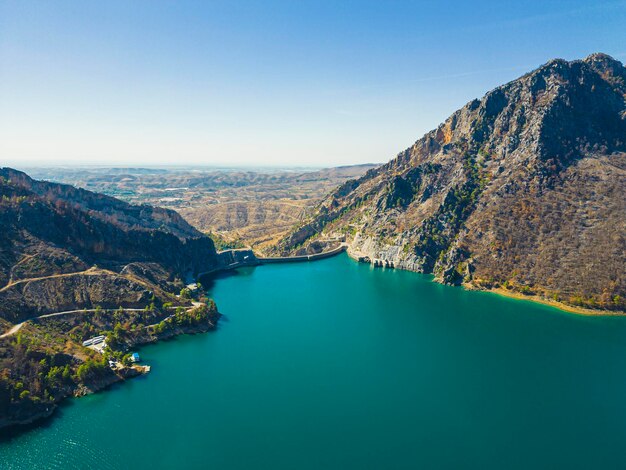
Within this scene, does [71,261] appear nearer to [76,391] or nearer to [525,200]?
[76,391]

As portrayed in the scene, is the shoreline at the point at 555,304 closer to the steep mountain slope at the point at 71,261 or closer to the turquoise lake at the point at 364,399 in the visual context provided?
the turquoise lake at the point at 364,399

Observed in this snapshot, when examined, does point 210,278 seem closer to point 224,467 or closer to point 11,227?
point 11,227

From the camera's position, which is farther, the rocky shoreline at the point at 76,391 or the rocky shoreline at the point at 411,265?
the rocky shoreline at the point at 411,265

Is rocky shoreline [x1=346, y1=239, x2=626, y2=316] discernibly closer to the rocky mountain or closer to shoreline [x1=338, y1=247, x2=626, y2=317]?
shoreline [x1=338, y1=247, x2=626, y2=317]

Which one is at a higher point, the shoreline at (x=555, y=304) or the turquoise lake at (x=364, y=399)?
the shoreline at (x=555, y=304)

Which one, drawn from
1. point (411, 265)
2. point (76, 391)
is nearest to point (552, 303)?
point (411, 265)

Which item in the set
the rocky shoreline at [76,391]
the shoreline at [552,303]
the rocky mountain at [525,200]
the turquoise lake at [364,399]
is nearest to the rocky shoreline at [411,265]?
the shoreline at [552,303]

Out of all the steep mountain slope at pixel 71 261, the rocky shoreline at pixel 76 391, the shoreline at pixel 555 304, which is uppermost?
the steep mountain slope at pixel 71 261

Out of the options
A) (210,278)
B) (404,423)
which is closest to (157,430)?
(404,423)
